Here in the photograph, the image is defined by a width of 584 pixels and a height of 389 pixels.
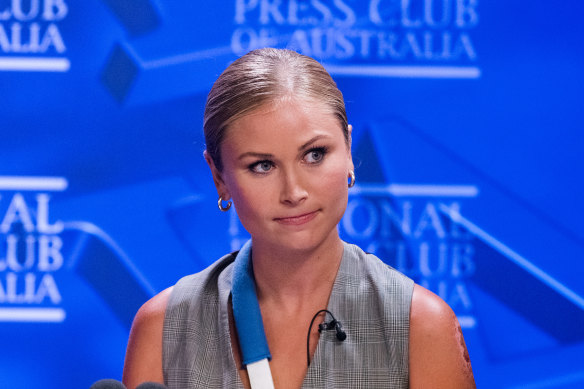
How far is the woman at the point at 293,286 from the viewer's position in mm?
1085

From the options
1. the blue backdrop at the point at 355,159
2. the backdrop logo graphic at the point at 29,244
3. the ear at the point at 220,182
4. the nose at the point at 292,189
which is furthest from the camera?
the backdrop logo graphic at the point at 29,244

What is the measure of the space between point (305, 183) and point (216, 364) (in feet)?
1.16

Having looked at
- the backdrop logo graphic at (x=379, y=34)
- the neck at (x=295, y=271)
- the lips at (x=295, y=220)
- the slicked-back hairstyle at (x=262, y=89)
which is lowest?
the neck at (x=295, y=271)

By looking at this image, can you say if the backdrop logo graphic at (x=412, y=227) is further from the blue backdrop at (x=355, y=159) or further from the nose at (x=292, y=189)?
the nose at (x=292, y=189)

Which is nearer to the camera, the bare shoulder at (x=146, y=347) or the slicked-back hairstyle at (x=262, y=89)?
the slicked-back hairstyle at (x=262, y=89)

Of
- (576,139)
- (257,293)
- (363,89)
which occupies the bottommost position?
(257,293)

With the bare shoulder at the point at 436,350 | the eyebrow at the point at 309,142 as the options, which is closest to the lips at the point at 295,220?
the eyebrow at the point at 309,142

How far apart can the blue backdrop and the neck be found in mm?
826

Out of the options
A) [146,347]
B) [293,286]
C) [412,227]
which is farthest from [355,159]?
[146,347]

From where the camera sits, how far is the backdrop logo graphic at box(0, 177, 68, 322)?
210 cm

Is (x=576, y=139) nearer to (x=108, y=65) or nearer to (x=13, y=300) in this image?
(x=108, y=65)

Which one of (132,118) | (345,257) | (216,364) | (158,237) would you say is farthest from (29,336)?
(345,257)

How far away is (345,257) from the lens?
124 centimetres

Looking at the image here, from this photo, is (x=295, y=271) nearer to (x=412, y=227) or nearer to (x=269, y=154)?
(x=269, y=154)
